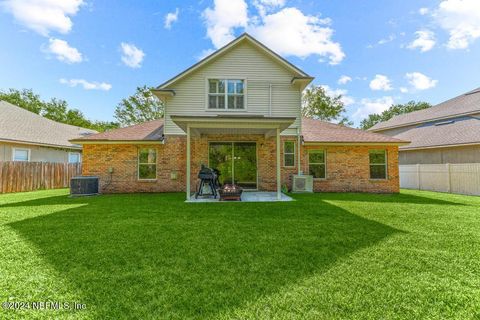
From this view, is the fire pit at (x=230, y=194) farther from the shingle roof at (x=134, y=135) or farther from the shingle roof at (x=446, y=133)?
the shingle roof at (x=446, y=133)

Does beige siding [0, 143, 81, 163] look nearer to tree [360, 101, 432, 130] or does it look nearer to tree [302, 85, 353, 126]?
tree [302, 85, 353, 126]

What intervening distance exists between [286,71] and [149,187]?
29.5 feet

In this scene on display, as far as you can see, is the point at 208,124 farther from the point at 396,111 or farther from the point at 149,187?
the point at 396,111

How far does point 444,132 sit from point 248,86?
1520 centimetres

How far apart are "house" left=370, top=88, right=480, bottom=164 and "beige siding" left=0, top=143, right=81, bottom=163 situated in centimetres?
2533

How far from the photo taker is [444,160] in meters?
15.0

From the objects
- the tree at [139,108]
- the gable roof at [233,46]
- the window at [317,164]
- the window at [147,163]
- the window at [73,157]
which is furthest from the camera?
the tree at [139,108]

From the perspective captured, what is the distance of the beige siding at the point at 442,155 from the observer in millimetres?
13695

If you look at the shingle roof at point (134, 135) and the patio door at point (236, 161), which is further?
the patio door at point (236, 161)

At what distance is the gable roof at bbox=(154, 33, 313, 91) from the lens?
11148 millimetres

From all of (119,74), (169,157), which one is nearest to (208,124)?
(169,157)

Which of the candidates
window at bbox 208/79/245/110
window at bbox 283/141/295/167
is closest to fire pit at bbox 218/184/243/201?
window at bbox 283/141/295/167

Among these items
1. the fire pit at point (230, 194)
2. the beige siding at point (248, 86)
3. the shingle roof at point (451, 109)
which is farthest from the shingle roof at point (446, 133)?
the fire pit at point (230, 194)

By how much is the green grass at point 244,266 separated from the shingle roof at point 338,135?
6.26 m
